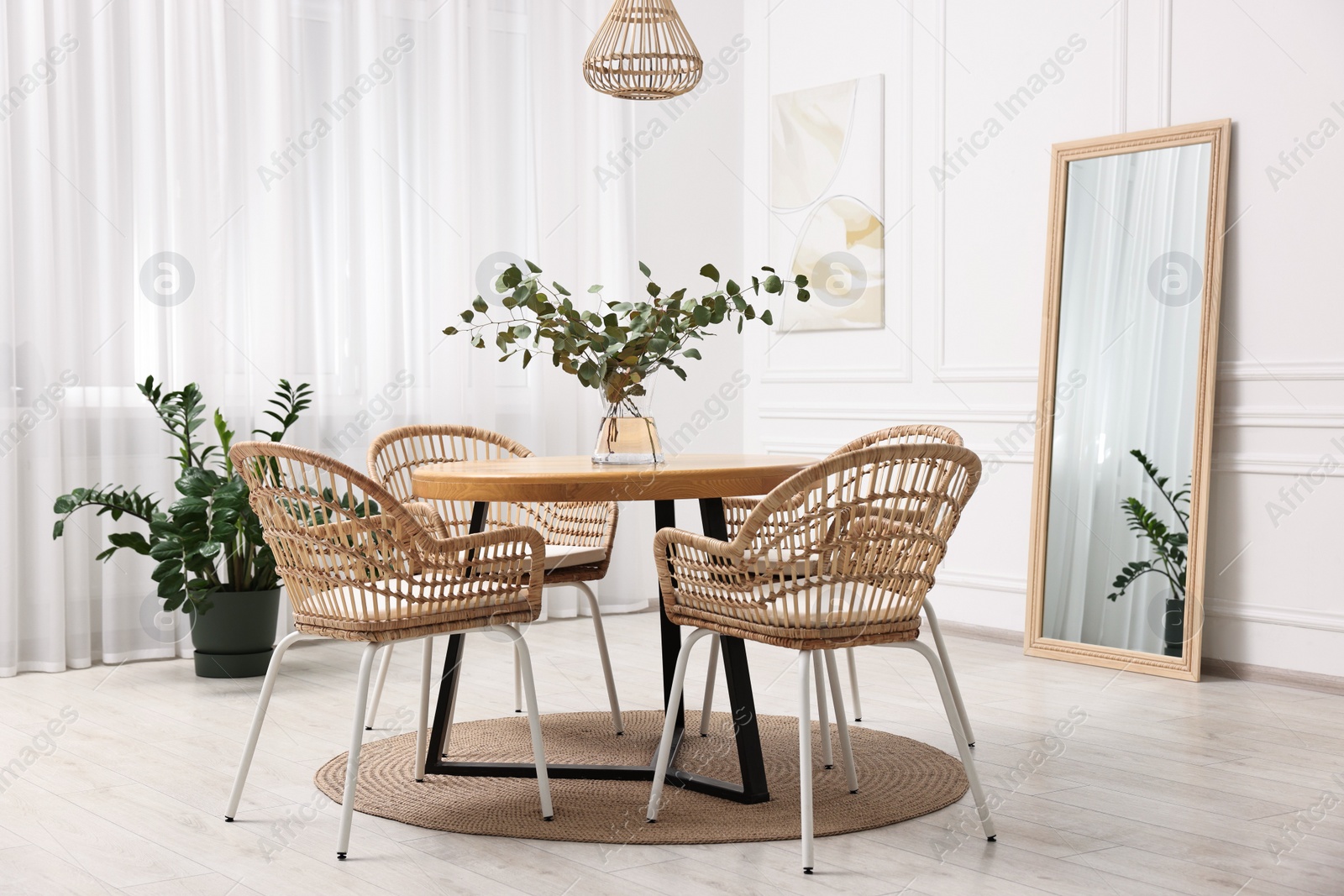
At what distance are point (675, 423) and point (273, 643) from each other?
205cm

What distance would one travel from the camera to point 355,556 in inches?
98.4

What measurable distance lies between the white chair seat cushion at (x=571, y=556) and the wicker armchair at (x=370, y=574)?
1.57 feet

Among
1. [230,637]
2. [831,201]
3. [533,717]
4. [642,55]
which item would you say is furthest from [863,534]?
[831,201]

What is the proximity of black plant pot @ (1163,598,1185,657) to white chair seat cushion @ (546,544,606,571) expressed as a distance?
192 centimetres

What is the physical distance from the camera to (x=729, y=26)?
575cm

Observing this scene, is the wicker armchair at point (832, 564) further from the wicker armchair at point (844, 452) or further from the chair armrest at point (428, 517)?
the chair armrest at point (428, 517)

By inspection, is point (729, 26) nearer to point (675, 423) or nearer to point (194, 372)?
point (675, 423)

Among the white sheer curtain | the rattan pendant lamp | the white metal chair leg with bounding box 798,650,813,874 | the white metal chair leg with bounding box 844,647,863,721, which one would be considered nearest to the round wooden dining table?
the white metal chair leg with bounding box 798,650,813,874

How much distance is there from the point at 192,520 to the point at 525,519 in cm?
108

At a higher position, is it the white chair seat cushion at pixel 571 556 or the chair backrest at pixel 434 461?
the chair backrest at pixel 434 461

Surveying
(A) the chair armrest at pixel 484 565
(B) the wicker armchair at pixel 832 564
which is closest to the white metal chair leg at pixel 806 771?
(B) the wicker armchair at pixel 832 564

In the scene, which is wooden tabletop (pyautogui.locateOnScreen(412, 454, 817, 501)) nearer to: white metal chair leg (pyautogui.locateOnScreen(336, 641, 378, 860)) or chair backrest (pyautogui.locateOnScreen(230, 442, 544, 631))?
chair backrest (pyautogui.locateOnScreen(230, 442, 544, 631))

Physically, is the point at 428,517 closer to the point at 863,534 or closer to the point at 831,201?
the point at 863,534

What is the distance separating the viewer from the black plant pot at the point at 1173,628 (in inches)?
163
